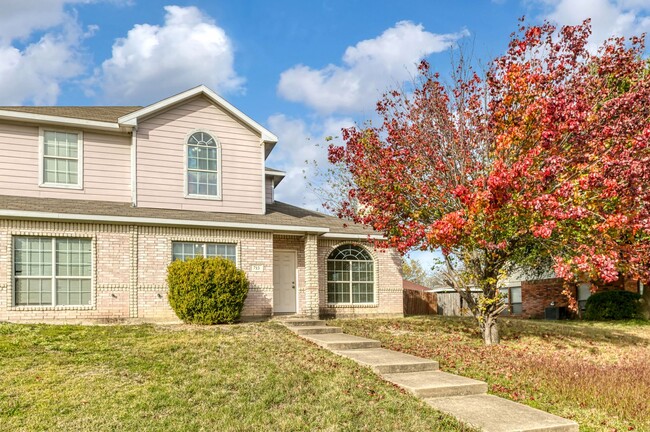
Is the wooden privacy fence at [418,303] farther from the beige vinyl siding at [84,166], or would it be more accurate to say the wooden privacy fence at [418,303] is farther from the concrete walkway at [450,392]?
the beige vinyl siding at [84,166]

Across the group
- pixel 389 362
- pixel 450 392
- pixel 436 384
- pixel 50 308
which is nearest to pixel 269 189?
pixel 50 308

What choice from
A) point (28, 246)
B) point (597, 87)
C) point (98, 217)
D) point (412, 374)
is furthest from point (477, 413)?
point (28, 246)

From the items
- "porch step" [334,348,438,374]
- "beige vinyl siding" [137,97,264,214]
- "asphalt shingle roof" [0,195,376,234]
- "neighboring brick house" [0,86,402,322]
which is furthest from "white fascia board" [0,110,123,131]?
"porch step" [334,348,438,374]

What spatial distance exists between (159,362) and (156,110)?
29.7ft

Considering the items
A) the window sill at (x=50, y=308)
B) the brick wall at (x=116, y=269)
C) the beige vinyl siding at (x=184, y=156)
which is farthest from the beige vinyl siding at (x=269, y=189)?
the window sill at (x=50, y=308)

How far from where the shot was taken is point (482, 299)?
12.9 meters

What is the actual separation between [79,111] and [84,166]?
2.13m

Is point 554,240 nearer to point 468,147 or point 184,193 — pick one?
point 468,147

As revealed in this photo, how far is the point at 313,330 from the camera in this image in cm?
1316

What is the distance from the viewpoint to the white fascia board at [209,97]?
15617mm

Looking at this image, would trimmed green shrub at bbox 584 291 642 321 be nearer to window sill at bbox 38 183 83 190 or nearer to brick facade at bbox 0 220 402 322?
brick facade at bbox 0 220 402 322

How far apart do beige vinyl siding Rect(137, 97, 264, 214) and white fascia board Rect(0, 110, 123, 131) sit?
0.95m

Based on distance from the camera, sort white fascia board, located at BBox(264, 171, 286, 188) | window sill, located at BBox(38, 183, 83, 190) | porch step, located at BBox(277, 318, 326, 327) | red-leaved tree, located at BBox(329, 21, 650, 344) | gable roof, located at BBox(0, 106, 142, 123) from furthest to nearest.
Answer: white fascia board, located at BBox(264, 171, 286, 188), gable roof, located at BBox(0, 106, 142, 123), window sill, located at BBox(38, 183, 83, 190), porch step, located at BBox(277, 318, 326, 327), red-leaved tree, located at BBox(329, 21, 650, 344)

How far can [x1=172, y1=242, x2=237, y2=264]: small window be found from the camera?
15.2 meters
